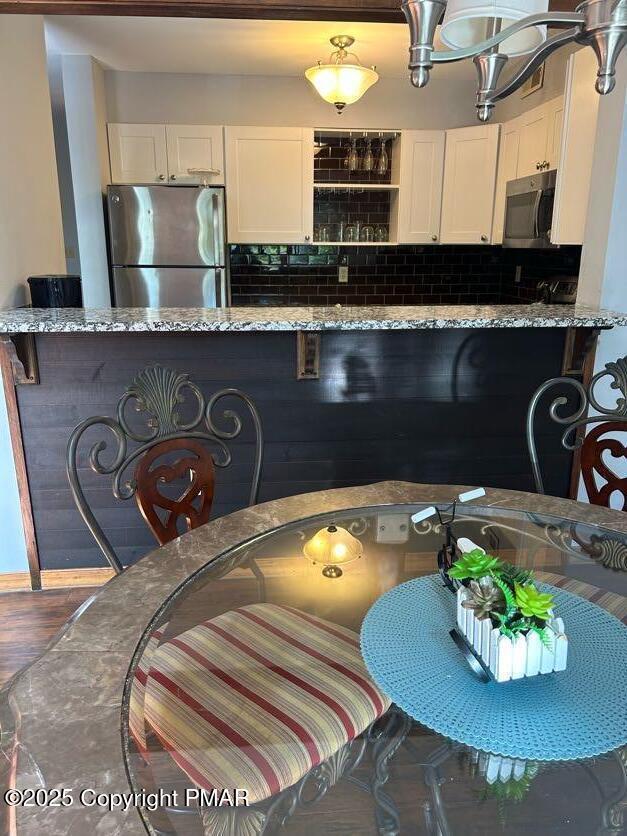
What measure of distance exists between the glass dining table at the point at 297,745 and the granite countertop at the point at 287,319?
106cm

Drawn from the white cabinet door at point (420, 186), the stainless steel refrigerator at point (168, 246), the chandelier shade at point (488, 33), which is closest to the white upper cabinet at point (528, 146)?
the white cabinet door at point (420, 186)

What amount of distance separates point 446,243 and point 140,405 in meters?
3.78

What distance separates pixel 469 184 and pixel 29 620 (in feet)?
13.0

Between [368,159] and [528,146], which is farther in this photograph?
[368,159]

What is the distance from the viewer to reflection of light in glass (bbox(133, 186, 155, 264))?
4137mm

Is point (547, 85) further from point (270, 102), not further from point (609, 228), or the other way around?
point (270, 102)

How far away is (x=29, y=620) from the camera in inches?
91.0

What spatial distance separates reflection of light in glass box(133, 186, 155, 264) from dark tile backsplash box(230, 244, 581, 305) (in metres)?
0.83

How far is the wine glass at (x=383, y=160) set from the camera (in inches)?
189

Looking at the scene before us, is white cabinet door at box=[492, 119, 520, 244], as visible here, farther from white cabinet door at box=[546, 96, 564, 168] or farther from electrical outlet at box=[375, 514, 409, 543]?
electrical outlet at box=[375, 514, 409, 543]

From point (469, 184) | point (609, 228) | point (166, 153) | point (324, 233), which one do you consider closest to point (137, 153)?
point (166, 153)

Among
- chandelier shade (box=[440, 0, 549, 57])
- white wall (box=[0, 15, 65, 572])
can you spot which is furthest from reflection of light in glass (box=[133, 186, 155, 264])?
chandelier shade (box=[440, 0, 549, 57])

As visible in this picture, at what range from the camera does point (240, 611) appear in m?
1.16

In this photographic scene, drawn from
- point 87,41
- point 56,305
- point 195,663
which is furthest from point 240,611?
point 87,41
